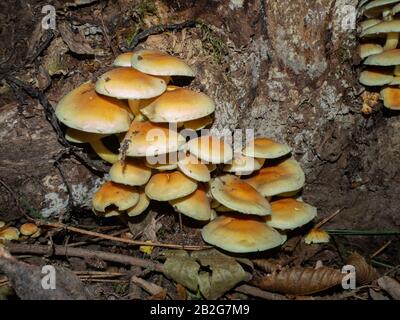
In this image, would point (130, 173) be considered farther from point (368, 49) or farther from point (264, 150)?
point (368, 49)

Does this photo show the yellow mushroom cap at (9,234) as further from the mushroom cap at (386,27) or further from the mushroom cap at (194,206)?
the mushroom cap at (386,27)

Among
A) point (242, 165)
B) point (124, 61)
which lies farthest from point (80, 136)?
point (242, 165)

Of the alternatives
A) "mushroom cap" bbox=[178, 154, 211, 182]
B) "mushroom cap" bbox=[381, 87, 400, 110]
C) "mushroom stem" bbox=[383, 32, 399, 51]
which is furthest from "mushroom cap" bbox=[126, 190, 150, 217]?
"mushroom stem" bbox=[383, 32, 399, 51]

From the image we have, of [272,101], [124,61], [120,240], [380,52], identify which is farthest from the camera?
[380,52]

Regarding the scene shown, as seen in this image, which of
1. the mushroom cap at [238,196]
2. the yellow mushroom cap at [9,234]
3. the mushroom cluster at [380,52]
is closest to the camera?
the mushroom cap at [238,196]

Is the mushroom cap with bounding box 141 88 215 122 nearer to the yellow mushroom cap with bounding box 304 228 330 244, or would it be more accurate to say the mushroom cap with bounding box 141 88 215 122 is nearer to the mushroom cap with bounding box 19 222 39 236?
the mushroom cap with bounding box 19 222 39 236

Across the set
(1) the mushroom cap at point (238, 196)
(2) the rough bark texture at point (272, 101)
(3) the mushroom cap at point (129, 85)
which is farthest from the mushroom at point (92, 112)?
(1) the mushroom cap at point (238, 196)
